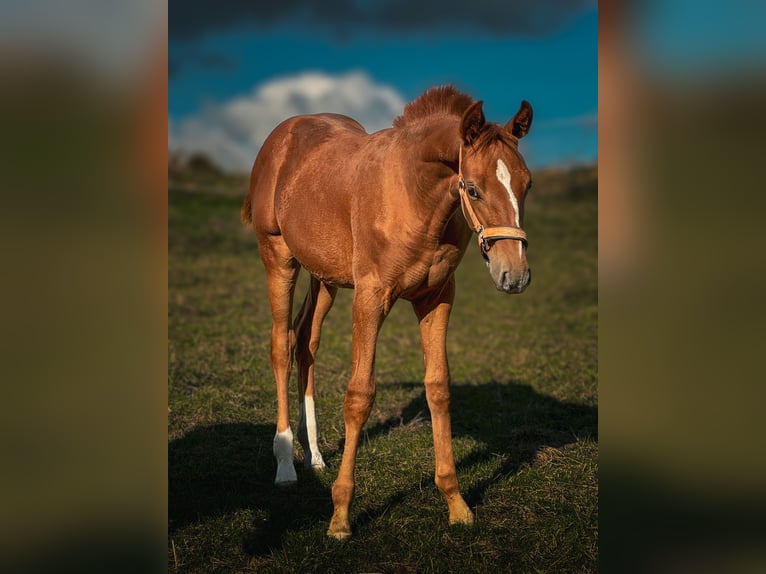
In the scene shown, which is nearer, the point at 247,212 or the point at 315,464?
the point at 315,464

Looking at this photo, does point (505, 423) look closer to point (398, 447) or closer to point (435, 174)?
point (398, 447)

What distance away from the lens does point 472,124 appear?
10.3 feet

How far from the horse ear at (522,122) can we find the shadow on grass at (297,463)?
2.42 metres

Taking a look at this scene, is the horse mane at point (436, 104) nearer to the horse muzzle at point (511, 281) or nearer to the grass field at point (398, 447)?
the horse muzzle at point (511, 281)

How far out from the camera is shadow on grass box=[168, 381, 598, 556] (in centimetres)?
414

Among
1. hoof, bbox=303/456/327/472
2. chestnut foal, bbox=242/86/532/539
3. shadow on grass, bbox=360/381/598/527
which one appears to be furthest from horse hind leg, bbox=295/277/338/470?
shadow on grass, bbox=360/381/598/527

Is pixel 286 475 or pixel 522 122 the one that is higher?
pixel 522 122
